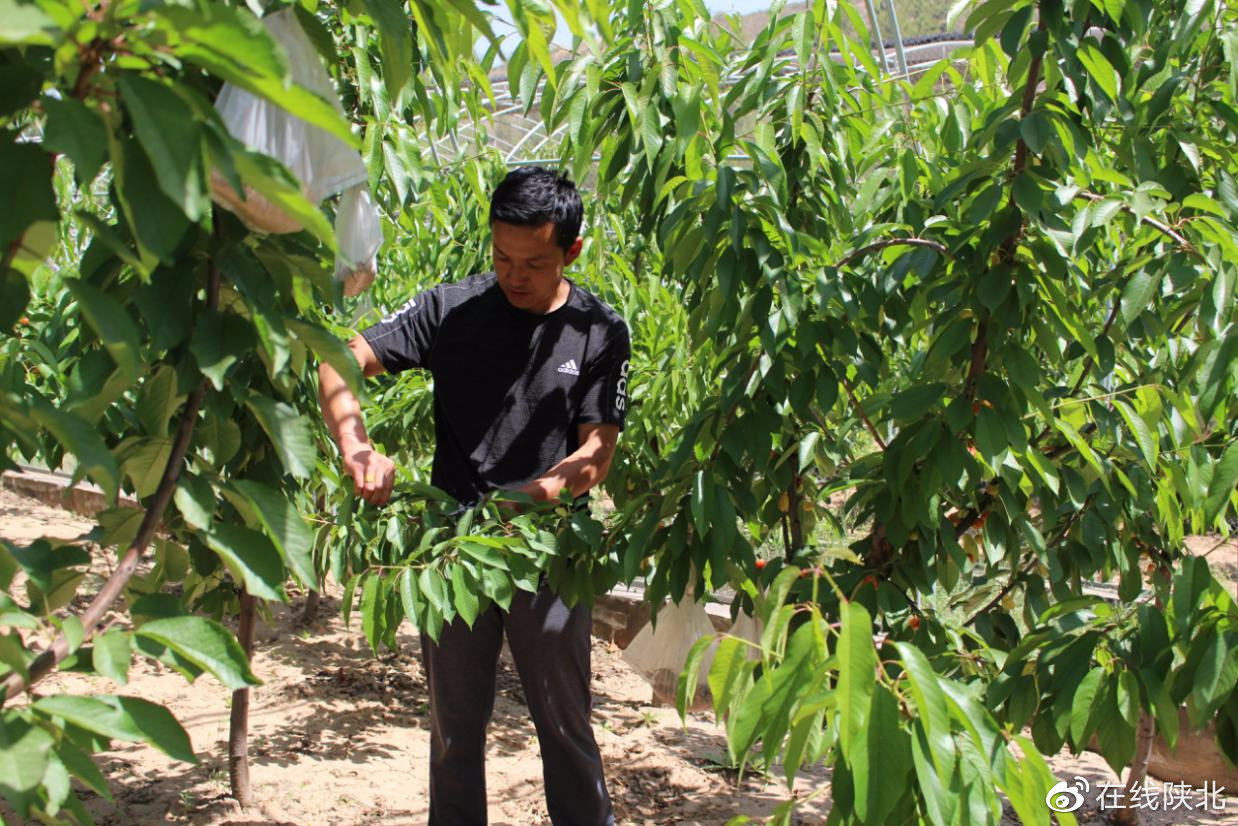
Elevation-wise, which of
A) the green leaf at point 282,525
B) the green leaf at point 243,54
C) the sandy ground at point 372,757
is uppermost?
the green leaf at point 243,54

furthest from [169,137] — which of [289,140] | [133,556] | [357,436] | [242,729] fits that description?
[242,729]

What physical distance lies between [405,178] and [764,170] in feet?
3.47

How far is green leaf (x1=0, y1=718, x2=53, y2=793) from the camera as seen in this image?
2.44 ft

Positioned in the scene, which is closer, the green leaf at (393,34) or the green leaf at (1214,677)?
the green leaf at (393,34)

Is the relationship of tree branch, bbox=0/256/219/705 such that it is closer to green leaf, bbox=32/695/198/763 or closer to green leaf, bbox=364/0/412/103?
green leaf, bbox=32/695/198/763

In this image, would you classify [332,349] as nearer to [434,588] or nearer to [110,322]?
[110,322]

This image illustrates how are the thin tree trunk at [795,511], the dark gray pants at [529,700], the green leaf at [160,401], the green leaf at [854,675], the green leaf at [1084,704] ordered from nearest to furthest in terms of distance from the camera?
the green leaf at [854,675] < the green leaf at [160,401] < the green leaf at [1084,704] < the thin tree trunk at [795,511] < the dark gray pants at [529,700]

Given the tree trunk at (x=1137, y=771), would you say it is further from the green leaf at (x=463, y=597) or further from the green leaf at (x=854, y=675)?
the green leaf at (x=854, y=675)

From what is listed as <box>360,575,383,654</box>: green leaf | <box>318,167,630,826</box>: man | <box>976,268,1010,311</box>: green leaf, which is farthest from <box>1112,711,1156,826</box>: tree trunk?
<box>360,575,383,654</box>: green leaf

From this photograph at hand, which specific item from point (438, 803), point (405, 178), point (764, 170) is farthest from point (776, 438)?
point (438, 803)

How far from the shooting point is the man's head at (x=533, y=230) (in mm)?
2320

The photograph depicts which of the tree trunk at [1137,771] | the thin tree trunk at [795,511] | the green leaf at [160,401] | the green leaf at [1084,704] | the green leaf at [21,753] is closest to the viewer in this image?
the green leaf at [21,753]

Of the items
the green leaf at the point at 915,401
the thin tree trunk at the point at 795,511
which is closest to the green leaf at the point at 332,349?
the green leaf at the point at 915,401

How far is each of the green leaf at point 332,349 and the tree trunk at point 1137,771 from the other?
2361mm
